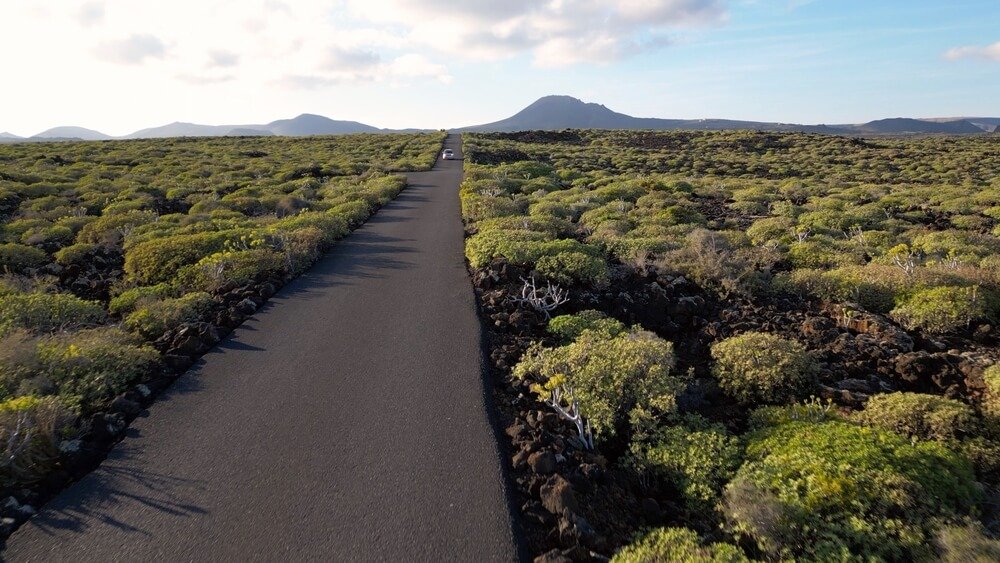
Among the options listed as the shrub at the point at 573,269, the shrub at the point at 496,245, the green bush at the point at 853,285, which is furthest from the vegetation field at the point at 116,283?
the green bush at the point at 853,285

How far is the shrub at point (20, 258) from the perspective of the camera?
42.6 feet

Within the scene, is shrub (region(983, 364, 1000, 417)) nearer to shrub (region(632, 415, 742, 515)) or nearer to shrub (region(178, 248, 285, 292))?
shrub (region(632, 415, 742, 515))

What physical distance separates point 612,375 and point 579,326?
80.2 inches

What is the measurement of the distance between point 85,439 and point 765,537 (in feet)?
23.5

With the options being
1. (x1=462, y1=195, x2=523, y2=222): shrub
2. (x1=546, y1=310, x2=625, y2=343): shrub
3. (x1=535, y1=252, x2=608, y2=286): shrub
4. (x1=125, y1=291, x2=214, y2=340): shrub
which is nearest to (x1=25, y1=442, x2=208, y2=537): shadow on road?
(x1=125, y1=291, x2=214, y2=340): shrub

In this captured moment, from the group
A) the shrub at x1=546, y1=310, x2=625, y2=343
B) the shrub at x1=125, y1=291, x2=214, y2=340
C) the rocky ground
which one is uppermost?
the shrub at x1=125, y1=291, x2=214, y2=340

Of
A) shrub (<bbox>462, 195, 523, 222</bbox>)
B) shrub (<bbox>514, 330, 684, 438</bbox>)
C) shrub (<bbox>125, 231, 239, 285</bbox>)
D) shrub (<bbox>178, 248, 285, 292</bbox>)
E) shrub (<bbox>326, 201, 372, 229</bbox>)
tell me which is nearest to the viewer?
shrub (<bbox>514, 330, 684, 438</bbox>)

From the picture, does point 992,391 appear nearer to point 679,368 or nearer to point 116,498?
point 679,368

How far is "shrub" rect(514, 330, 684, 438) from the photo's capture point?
599 cm

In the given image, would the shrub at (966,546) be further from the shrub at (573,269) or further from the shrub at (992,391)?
the shrub at (573,269)

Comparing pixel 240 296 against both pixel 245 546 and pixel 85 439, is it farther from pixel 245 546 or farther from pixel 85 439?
pixel 245 546

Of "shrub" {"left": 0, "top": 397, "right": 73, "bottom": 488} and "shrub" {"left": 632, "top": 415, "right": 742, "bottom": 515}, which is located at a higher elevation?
"shrub" {"left": 0, "top": 397, "right": 73, "bottom": 488}

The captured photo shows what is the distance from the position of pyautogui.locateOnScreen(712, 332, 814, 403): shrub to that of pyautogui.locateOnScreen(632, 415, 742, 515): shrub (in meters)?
1.33

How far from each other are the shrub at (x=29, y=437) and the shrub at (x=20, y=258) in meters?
9.85
